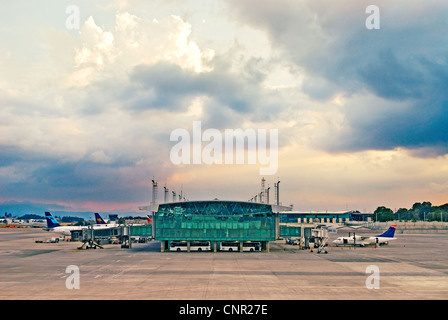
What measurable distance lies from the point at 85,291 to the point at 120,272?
63.5 feet

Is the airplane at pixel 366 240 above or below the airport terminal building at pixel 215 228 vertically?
below

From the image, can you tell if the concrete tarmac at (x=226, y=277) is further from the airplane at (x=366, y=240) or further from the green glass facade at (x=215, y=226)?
the airplane at (x=366, y=240)

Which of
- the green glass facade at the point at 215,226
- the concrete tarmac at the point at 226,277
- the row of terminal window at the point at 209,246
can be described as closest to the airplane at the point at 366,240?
the concrete tarmac at the point at 226,277

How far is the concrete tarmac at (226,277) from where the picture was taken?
193ft

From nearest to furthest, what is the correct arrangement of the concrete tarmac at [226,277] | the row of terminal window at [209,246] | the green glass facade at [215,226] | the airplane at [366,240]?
1. the concrete tarmac at [226,277]
2. the green glass facade at [215,226]
3. the row of terminal window at [209,246]
4. the airplane at [366,240]

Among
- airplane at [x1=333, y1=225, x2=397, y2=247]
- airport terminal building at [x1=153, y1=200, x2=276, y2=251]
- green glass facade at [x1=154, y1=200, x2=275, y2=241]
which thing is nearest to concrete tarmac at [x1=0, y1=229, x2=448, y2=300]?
airport terminal building at [x1=153, y1=200, x2=276, y2=251]

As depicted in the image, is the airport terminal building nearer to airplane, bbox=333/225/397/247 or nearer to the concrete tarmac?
the concrete tarmac

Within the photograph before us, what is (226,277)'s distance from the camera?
74000 mm

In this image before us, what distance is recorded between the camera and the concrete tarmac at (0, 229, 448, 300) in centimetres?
5884

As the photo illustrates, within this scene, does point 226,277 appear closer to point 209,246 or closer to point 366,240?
point 209,246

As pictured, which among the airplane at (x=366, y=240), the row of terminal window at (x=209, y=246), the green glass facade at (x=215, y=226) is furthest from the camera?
the airplane at (x=366, y=240)

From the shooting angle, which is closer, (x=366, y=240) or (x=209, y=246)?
(x=209, y=246)

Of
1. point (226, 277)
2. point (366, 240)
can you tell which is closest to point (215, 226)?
point (226, 277)
